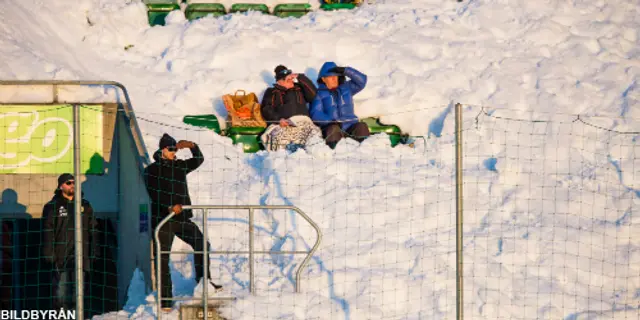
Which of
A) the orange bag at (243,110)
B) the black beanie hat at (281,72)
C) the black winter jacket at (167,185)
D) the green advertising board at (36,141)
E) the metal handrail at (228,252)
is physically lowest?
the metal handrail at (228,252)

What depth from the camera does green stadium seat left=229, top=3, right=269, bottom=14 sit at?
19.2 m

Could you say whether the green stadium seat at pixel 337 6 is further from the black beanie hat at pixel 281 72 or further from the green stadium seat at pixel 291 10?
the black beanie hat at pixel 281 72

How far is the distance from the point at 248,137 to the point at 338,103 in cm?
130

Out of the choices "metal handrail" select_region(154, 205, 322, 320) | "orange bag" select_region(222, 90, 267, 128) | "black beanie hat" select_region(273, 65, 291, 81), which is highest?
"black beanie hat" select_region(273, 65, 291, 81)

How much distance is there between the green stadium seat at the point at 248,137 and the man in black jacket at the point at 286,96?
345 millimetres

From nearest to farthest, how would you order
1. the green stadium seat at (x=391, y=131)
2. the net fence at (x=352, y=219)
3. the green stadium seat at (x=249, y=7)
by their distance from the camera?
the net fence at (x=352, y=219)
the green stadium seat at (x=391, y=131)
the green stadium seat at (x=249, y=7)

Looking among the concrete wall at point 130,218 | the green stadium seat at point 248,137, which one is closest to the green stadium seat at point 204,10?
the green stadium seat at point 248,137

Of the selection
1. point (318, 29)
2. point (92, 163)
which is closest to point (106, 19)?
point (318, 29)

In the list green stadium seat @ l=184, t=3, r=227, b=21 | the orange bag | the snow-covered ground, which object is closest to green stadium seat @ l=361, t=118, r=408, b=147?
the snow-covered ground

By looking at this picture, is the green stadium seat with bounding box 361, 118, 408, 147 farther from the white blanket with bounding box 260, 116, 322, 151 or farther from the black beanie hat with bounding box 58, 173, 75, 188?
the black beanie hat with bounding box 58, 173, 75, 188

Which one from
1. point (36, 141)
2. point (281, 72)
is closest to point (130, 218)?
point (36, 141)

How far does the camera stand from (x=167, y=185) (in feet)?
44.3

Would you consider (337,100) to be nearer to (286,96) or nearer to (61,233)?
(286,96)

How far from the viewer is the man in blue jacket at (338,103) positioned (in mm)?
16031
